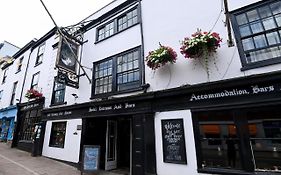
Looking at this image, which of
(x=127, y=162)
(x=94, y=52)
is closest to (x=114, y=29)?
(x=94, y=52)

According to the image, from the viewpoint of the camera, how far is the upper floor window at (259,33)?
475 cm

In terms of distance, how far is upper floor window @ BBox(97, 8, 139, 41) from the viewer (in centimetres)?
842

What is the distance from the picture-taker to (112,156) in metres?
8.36

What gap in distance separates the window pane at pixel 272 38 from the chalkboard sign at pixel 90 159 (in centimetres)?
731

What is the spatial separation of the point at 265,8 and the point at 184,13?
2.56m

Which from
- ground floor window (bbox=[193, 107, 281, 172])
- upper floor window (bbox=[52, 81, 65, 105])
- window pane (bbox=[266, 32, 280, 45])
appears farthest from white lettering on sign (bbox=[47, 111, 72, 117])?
window pane (bbox=[266, 32, 280, 45])

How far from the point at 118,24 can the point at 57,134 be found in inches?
289

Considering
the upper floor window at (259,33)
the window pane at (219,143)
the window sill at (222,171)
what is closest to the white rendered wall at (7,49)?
the window pane at (219,143)

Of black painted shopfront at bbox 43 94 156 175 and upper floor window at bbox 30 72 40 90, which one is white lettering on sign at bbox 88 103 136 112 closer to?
black painted shopfront at bbox 43 94 156 175

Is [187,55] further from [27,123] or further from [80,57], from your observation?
[27,123]

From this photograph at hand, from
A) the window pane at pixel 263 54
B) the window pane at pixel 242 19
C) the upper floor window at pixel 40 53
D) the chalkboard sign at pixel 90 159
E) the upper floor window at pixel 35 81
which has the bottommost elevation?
the chalkboard sign at pixel 90 159

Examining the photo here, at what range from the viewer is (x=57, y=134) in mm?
9961

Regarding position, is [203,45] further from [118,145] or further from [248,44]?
[118,145]

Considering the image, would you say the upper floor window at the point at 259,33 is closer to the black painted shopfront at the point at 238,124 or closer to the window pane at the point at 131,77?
the black painted shopfront at the point at 238,124
